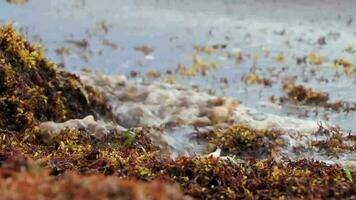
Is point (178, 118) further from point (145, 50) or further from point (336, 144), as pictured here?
point (145, 50)

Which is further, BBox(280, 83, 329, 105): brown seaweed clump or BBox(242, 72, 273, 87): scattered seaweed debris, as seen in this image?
BBox(242, 72, 273, 87): scattered seaweed debris

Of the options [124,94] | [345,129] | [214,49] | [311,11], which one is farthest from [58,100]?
[311,11]

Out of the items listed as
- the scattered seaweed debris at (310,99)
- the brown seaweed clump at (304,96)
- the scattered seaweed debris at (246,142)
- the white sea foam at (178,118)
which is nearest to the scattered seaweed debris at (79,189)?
the white sea foam at (178,118)

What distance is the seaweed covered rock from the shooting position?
5387 mm

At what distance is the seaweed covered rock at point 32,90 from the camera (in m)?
5.39

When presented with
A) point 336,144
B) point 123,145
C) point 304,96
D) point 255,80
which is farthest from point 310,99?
point 123,145

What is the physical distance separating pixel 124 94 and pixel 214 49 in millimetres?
4589

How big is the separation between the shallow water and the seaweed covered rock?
5.68 ft

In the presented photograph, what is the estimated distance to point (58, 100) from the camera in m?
6.12

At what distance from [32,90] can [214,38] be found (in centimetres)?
800

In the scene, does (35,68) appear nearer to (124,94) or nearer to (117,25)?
(124,94)

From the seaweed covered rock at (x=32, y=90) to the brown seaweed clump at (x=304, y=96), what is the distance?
123 inches

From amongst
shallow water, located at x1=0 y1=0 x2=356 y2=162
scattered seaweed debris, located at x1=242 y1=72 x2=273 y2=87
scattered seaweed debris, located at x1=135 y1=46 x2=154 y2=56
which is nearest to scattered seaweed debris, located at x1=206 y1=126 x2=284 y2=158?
shallow water, located at x1=0 y1=0 x2=356 y2=162

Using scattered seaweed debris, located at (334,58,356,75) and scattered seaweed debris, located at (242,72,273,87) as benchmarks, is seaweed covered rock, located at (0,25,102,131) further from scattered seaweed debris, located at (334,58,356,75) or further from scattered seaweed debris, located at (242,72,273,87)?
scattered seaweed debris, located at (334,58,356,75)
